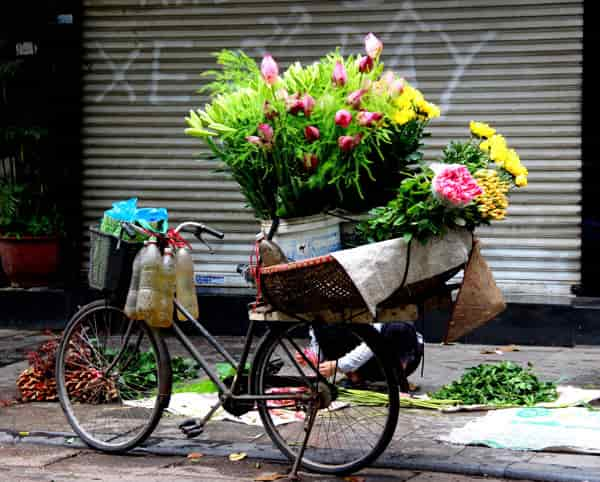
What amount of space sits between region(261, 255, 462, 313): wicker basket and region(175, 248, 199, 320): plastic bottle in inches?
26.1

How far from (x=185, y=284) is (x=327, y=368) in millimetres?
849

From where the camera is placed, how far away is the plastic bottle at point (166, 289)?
536cm

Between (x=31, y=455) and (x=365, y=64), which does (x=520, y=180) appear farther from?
(x=31, y=455)

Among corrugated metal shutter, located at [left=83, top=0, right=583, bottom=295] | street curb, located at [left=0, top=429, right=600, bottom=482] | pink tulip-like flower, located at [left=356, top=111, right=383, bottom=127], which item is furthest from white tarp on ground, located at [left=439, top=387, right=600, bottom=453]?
corrugated metal shutter, located at [left=83, top=0, right=583, bottom=295]

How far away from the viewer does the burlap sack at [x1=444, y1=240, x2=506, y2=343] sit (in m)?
4.90

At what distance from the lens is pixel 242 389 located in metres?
5.39

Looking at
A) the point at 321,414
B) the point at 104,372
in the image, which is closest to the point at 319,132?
the point at 321,414

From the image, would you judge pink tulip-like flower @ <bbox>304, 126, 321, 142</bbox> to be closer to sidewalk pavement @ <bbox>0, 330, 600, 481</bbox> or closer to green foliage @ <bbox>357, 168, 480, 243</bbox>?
green foliage @ <bbox>357, 168, 480, 243</bbox>

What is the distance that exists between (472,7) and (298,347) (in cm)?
472

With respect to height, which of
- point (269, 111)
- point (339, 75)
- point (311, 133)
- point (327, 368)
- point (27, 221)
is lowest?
point (327, 368)

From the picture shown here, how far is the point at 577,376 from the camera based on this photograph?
7477mm

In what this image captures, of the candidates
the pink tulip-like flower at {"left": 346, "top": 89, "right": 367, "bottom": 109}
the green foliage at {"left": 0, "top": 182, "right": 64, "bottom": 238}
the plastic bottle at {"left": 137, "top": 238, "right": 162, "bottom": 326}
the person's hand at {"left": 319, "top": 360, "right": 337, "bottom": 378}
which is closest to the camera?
the pink tulip-like flower at {"left": 346, "top": 89, "right": 367, "bottom": 109}

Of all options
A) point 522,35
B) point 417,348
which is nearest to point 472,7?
point 522,35

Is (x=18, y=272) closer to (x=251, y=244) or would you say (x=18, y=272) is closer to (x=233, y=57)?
(x=251, y=244)
